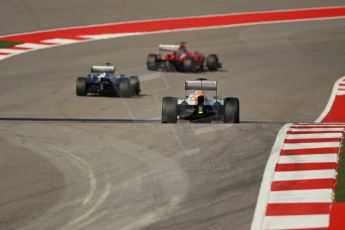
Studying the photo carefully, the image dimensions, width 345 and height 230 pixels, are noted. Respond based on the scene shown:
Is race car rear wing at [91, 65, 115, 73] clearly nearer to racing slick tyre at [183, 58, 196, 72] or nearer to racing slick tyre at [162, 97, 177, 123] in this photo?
racing slick tyre at [183, 58, 196, 72]

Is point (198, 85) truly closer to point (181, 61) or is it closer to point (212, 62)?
point (181, 61)

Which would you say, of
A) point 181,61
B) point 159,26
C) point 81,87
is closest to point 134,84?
point 81,87

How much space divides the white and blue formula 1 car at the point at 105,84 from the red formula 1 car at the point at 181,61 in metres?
5.79

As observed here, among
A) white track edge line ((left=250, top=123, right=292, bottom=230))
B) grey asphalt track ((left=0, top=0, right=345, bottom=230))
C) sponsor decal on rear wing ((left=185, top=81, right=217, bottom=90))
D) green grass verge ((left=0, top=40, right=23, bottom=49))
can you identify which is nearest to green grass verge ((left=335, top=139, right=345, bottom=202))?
white track edge line ((left=250, top=123, right=292, bottom=230))

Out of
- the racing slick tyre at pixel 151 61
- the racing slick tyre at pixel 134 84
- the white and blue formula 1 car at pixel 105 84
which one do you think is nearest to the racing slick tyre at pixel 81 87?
the white and blue formula 1 car at pixel 105 84

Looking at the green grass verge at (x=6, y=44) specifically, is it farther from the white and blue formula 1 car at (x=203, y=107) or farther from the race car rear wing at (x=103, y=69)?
the white and blue formula 1 car at (x=203, y=107)

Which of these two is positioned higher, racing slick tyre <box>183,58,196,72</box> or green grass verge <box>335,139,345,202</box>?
racing slick tyre <box>183,58,196,72</box>

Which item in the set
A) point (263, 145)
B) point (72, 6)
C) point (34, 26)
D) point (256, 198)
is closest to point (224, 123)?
point (263, 145)

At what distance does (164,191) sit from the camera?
42.6ft

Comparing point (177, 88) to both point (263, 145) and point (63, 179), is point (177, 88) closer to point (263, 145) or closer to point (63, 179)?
point (263, 145)

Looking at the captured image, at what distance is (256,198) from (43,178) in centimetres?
336

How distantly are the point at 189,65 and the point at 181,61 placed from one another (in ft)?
1.27

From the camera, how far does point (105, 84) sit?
26219 millimetres

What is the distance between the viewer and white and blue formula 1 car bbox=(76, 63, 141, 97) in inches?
1032
